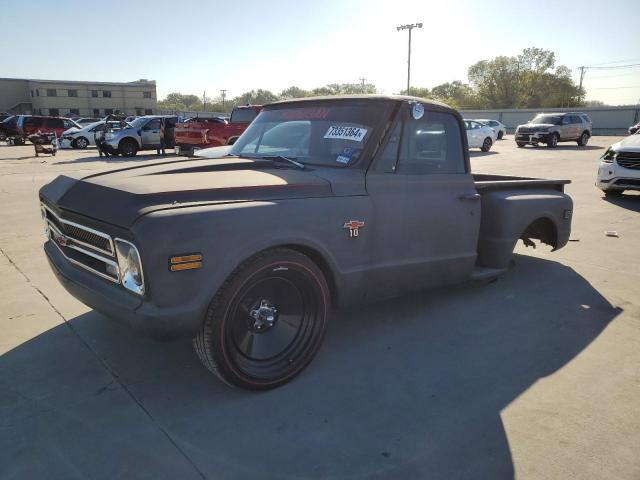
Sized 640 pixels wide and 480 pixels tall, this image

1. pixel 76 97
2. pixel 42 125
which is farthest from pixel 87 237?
pixel 76 97

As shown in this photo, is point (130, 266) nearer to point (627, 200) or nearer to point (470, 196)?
point (470, 196)

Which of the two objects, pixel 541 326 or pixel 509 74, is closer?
pixel 541 326

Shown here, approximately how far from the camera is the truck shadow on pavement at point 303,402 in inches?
89.1

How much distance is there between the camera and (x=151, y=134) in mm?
20031

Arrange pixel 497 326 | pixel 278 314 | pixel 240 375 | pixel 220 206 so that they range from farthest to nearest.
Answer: pixel 497 326 < pixel 278 314 < pixel 240 375 < pixel 220 206

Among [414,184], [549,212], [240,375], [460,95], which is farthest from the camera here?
[460,95]

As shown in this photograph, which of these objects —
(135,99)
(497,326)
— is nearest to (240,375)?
(497,326)

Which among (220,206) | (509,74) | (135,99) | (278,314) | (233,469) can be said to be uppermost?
(509,74)

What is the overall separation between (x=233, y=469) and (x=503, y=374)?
1.87m

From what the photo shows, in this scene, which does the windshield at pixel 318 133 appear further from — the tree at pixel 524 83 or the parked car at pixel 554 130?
the tree at pixel 524 83

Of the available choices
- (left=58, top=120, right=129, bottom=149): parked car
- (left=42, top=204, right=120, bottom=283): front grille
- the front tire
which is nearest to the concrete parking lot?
(left=42, top=204, right=120, bottom=283): front grille

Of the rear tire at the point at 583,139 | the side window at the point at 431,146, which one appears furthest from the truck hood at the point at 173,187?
the rear tire at the point at 583,139

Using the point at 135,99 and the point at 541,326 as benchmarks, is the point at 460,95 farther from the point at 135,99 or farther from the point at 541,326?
the point at 541,326

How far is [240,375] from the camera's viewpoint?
109 inches
